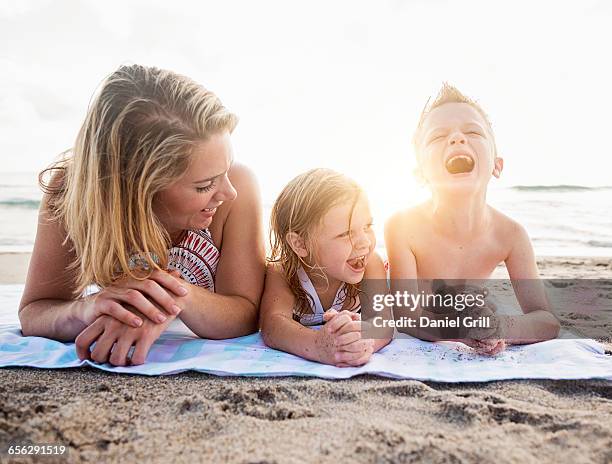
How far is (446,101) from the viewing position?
2795mm

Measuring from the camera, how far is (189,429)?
1418 millimetres

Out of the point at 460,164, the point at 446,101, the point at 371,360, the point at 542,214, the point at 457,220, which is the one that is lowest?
the point at 371,360

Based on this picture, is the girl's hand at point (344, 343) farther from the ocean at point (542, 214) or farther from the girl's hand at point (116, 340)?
the ocean at point (542, 214)

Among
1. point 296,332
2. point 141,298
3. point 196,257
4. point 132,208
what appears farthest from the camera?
point 196,257

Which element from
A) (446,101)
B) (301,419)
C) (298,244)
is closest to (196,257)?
(298,244)

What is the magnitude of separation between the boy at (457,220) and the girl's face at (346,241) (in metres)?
0.26

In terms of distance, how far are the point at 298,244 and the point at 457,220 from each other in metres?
0.80

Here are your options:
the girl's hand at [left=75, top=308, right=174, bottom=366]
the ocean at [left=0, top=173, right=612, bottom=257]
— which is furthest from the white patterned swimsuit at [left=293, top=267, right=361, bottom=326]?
the ocean at [left=0, top=173, right=612, bottom=257]

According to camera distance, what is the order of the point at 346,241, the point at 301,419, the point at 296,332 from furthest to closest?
the point at 346,241, the point at 296,332, the point at 301,419

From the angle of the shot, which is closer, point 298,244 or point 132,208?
point 132,208

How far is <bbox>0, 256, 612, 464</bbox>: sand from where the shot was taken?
1.28 meters

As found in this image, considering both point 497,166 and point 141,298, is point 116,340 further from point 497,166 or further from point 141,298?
point 497,166

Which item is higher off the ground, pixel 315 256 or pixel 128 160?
pixel 128 160

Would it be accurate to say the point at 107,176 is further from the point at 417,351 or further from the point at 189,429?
the point at 417,351
